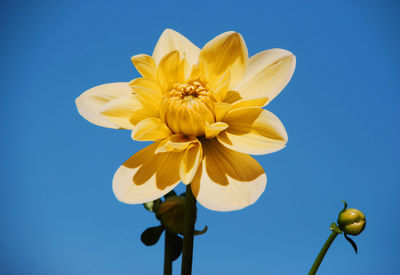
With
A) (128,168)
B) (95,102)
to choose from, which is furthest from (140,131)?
(95,102)

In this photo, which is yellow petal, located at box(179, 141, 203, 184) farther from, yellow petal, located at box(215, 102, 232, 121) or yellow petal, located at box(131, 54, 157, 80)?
yellow petal, located at box(131, 54, 157, 80)

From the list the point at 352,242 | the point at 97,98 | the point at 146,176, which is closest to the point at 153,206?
the point at 146,176

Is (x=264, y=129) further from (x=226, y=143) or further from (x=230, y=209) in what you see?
(x=230, y=209)

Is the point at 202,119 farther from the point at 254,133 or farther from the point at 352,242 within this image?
the point at 352,242

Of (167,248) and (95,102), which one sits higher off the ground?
(95,102)

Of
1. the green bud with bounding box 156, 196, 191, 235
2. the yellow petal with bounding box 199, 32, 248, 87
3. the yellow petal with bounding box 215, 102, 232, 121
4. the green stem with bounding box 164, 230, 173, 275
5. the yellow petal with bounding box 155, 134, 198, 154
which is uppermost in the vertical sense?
the yellow petal with bounding box 199, 32, 248, 87

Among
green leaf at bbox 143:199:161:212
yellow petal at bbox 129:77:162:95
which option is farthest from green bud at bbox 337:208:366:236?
yellow petal at bbox 129:77:162:95

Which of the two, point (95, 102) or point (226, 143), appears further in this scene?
→ point (95, 102)

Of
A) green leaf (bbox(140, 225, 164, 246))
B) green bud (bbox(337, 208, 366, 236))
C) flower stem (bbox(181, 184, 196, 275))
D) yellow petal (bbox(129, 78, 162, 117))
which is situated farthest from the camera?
Answer: green bud (bbox(337, 208, 366, 236))
